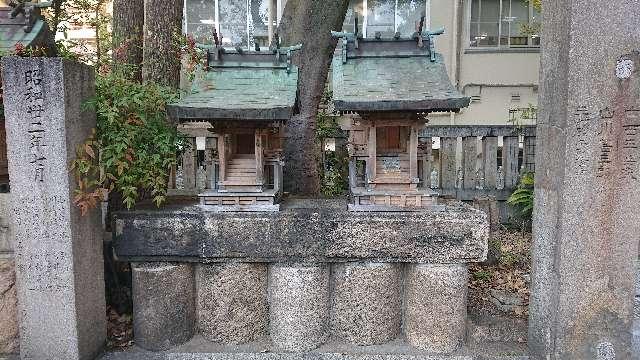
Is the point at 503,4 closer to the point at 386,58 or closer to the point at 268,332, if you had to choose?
the point at 386,58

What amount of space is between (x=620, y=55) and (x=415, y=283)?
2523 millimetres

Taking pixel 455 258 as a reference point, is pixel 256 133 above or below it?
above

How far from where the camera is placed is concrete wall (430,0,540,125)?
13.2 meters

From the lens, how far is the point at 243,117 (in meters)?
4.02

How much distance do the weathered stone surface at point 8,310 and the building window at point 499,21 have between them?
12.5 metres

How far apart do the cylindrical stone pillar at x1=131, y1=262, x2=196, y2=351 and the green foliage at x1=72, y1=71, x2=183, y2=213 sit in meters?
0.65

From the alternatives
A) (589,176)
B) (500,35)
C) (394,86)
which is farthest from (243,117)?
(500,35)

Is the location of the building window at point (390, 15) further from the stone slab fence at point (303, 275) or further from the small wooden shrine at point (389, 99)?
the stone slab fence at point (303, 275)

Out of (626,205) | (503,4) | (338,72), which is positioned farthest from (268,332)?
(503,4)

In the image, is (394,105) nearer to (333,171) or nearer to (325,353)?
(325,353)

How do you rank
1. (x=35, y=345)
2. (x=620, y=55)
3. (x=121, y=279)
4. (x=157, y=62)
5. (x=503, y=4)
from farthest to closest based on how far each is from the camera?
(x=503, y=4) → (x=157, y=62) → (x=121, y=279) → (x=35, y=345) → (x=620, y=55)

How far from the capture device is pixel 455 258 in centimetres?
424

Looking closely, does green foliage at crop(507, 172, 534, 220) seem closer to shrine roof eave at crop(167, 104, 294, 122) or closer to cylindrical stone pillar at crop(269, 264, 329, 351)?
cylindrical stone pillar at crop(269, 264, 329, 351)

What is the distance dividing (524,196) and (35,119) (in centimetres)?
710
